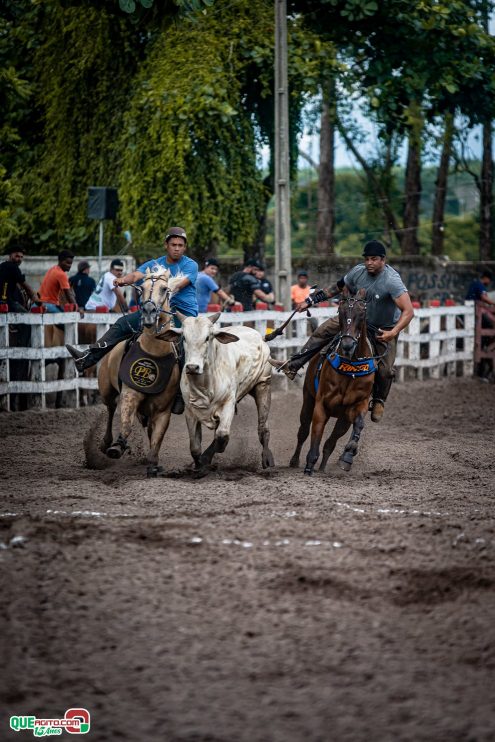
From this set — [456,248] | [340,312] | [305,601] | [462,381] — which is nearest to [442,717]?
[305,601]

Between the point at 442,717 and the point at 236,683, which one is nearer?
the point at 442,717

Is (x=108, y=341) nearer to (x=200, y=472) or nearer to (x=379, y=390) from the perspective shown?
(x=200, y=472)

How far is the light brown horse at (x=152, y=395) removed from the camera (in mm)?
10117

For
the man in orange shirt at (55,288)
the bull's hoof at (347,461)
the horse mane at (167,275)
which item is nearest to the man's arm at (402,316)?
the bull's hoof at (347,461)

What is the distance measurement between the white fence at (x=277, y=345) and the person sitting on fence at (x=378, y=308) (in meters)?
5.16

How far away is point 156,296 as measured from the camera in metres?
10.1

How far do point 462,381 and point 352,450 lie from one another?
36.1ft

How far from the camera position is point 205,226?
22.8 m

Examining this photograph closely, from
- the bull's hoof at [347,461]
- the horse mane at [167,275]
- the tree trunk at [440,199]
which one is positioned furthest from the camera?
the tree trunk at [440,199]

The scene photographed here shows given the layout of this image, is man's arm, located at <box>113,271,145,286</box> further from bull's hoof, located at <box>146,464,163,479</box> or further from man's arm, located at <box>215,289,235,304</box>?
man's arm, located at <box>215,289,235,304</box>

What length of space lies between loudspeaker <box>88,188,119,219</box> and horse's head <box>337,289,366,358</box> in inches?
353

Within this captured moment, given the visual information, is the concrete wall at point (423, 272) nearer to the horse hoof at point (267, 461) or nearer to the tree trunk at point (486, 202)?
the tree trunk at point (486, 202)

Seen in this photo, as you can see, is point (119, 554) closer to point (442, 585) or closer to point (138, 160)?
point (442, 585)

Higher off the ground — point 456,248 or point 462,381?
point 456,248
